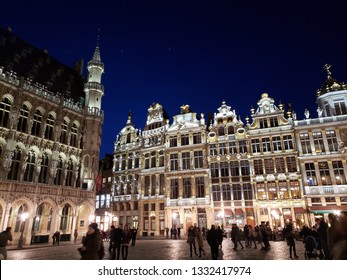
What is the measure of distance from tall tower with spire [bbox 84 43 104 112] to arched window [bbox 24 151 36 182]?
28.1 feet

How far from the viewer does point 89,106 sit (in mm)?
29781

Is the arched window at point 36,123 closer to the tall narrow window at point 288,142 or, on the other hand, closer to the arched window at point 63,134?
the arched window at point 63,134

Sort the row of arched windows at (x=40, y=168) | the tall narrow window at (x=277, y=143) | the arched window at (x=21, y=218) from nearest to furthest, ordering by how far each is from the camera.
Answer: the arched window at (x=21, y=218)
the row of arched windows at (x=40, y=168)
the tall narrow window at (x=277, y=143)

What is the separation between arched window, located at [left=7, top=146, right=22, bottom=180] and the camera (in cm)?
2168

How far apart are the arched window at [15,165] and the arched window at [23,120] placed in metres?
1.84

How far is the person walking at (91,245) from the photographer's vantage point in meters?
5.05

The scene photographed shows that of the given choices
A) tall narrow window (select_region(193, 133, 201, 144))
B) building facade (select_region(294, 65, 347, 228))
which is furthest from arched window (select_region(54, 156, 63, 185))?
building facade (select_region(294, 65, 347, 228))

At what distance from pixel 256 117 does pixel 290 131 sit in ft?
13.3


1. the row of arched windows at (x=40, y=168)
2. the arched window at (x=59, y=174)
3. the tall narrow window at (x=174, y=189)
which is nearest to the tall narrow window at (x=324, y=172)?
the tall narrow window at (x=174, y=189)

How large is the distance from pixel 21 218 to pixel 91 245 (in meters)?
20.4

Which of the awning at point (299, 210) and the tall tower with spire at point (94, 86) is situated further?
the tall tower with spire at point (94, 86)

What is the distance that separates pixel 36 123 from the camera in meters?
24.4

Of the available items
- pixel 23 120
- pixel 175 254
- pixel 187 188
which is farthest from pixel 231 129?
pixel 23 120

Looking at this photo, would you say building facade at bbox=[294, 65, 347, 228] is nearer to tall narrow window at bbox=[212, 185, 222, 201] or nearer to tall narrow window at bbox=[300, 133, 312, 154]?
tall narrow window at bbox=[300, 133, 312, 154]
